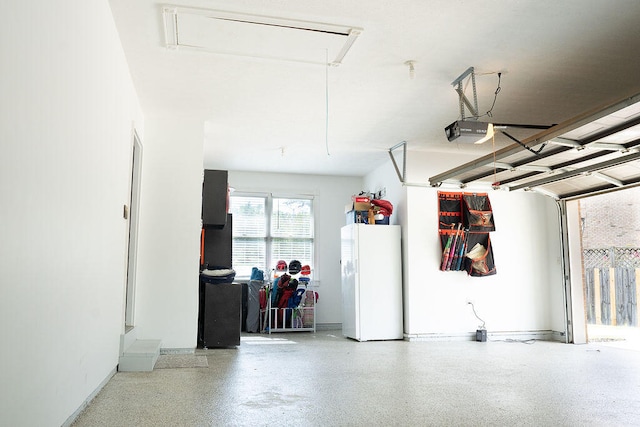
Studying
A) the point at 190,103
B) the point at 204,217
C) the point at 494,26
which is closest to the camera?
the point at 494,26

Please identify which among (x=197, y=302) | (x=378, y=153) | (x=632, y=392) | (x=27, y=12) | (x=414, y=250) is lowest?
(x=632, y=392)

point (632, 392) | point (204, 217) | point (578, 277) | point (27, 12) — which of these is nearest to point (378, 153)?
point (204, 217)

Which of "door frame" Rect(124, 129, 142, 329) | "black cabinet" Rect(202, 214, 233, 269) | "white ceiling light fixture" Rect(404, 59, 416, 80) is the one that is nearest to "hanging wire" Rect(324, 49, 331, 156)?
"white ceiling light fixture" Rect(404, 59, 416, 80)

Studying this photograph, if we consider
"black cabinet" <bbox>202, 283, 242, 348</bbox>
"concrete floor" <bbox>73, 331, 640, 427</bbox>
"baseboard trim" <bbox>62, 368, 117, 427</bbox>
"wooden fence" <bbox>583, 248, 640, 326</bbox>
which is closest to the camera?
"baseboard trim" <bbox>62, 368, 117, 427</bbox>

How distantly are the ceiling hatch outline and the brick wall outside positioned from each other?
5.59m

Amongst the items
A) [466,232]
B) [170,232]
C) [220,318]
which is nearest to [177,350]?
[220,318]

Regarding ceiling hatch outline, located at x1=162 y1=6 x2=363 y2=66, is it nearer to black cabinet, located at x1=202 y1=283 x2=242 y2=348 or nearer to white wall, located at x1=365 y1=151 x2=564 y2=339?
black cabinet, located at x1=202 y1=283 x2=242 y2=348

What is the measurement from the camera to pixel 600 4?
3.62 meters

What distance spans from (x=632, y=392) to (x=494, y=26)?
3.21 meters

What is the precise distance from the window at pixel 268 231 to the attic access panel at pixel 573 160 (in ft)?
10.8

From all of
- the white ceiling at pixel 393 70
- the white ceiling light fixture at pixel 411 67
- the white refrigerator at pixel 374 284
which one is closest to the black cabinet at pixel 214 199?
the white ceiling at pixel 393 70

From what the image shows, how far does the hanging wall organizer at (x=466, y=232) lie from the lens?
761 centimetres

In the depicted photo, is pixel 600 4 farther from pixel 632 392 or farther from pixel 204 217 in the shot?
pixel 204 217

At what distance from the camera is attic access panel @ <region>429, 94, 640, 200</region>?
14.2ft
